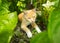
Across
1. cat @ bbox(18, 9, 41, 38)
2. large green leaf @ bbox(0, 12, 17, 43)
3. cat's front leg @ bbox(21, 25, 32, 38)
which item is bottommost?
large green leaf @ bbox(0, 12, 17, 43)

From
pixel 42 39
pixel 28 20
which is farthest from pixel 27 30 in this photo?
pixel 42 39

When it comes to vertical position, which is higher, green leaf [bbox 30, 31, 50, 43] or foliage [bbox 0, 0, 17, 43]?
foliage [bbox 0, 0, 17, 43]

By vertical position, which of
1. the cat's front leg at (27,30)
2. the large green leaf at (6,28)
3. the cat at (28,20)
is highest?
the cat at (28,20)

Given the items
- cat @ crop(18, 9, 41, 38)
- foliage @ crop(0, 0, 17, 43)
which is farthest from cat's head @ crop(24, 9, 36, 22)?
foliage @ crop(0, 0, 17, 43)

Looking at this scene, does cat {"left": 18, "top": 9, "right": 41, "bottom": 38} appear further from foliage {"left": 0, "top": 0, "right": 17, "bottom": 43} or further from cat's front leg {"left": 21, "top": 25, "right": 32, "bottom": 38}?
foliage {"left": 0, "top": 0, "right": 17, "bottom": 43}

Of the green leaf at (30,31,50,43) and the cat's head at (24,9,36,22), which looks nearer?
the green leaf at (30,31,50,43)

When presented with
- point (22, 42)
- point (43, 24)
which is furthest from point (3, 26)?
point (43, 24)

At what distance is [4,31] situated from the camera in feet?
1.01

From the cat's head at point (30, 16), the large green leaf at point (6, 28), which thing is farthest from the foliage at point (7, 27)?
the cat's head at point (30, 16)

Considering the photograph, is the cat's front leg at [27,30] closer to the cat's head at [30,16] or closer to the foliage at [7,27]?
the cat's head at [30,16]

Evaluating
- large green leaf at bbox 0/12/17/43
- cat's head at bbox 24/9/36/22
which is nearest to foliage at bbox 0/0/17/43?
large green leaf at bbox 0/12/17/43

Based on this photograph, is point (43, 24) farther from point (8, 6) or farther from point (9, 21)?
point (9, 21)

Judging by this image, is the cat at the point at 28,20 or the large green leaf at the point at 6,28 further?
the cat at the point at 28,20

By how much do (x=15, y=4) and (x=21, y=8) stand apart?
0.09m
